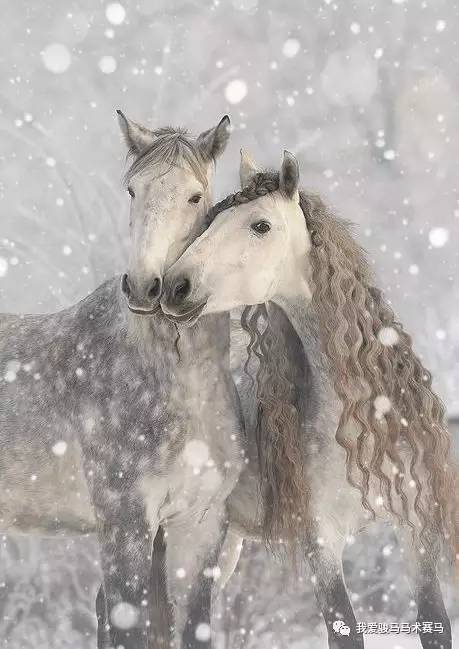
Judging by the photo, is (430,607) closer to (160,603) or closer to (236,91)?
(160,603)

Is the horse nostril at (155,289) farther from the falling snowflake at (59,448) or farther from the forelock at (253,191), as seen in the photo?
the falling snowflake at (59,448)


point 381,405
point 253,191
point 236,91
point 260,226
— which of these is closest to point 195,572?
point 381,405

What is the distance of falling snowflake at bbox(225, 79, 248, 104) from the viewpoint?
9.43 metres

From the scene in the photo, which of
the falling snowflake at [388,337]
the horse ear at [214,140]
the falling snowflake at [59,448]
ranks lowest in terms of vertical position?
the falling snowflake at [59,448]

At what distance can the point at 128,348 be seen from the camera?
304 cm

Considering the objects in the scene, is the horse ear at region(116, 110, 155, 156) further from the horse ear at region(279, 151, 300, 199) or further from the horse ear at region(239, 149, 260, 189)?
the horse ear at region(279, 151, 300, 199)

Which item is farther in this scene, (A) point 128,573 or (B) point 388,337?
(B) point 388,337

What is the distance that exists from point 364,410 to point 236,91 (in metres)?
7.17

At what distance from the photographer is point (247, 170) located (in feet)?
10.3

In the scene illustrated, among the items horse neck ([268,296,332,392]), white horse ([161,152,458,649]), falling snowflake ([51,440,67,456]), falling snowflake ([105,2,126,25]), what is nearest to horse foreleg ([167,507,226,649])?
white horse ([161,152,458,649])

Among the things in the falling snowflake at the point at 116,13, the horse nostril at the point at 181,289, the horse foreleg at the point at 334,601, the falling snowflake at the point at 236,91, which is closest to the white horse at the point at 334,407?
the horse foreleg at the point at 334,601

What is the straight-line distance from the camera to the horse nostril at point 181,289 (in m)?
2.73

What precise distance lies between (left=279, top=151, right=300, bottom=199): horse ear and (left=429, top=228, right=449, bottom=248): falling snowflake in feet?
20.6

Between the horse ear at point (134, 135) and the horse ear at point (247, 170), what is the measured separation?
36 centimetres
